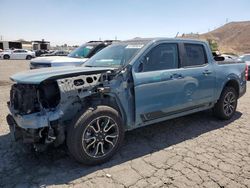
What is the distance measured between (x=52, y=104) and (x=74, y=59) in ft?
17.3

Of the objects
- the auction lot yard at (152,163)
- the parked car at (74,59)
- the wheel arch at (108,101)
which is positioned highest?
the parked car at (74,59)

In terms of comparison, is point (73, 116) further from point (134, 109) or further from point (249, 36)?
point (249, 36)

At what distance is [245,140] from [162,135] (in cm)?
147

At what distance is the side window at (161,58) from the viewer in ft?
13.6

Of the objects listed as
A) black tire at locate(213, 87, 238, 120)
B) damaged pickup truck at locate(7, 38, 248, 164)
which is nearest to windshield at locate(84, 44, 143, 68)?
damaged pickup truck at locate(7, 38, 248, 164)

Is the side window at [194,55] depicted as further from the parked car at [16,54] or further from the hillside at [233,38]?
the hillside at [233,38]

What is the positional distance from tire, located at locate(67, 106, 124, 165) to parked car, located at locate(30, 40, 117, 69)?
442 cm

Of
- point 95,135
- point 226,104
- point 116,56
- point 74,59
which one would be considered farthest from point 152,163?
point 74,59

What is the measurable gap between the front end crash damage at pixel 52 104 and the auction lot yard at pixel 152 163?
431mm

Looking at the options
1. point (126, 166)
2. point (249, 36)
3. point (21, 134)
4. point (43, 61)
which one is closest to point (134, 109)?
point (126, 166)

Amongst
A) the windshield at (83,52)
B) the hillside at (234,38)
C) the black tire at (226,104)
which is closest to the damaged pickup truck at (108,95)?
the black tire at (226,104)

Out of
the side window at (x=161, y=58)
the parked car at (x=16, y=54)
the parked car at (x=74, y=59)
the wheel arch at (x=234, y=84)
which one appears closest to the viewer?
the side window at (x=161, y=58)

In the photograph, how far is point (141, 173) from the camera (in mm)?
3426

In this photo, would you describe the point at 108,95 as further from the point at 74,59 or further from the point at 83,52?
the point at 83,52
